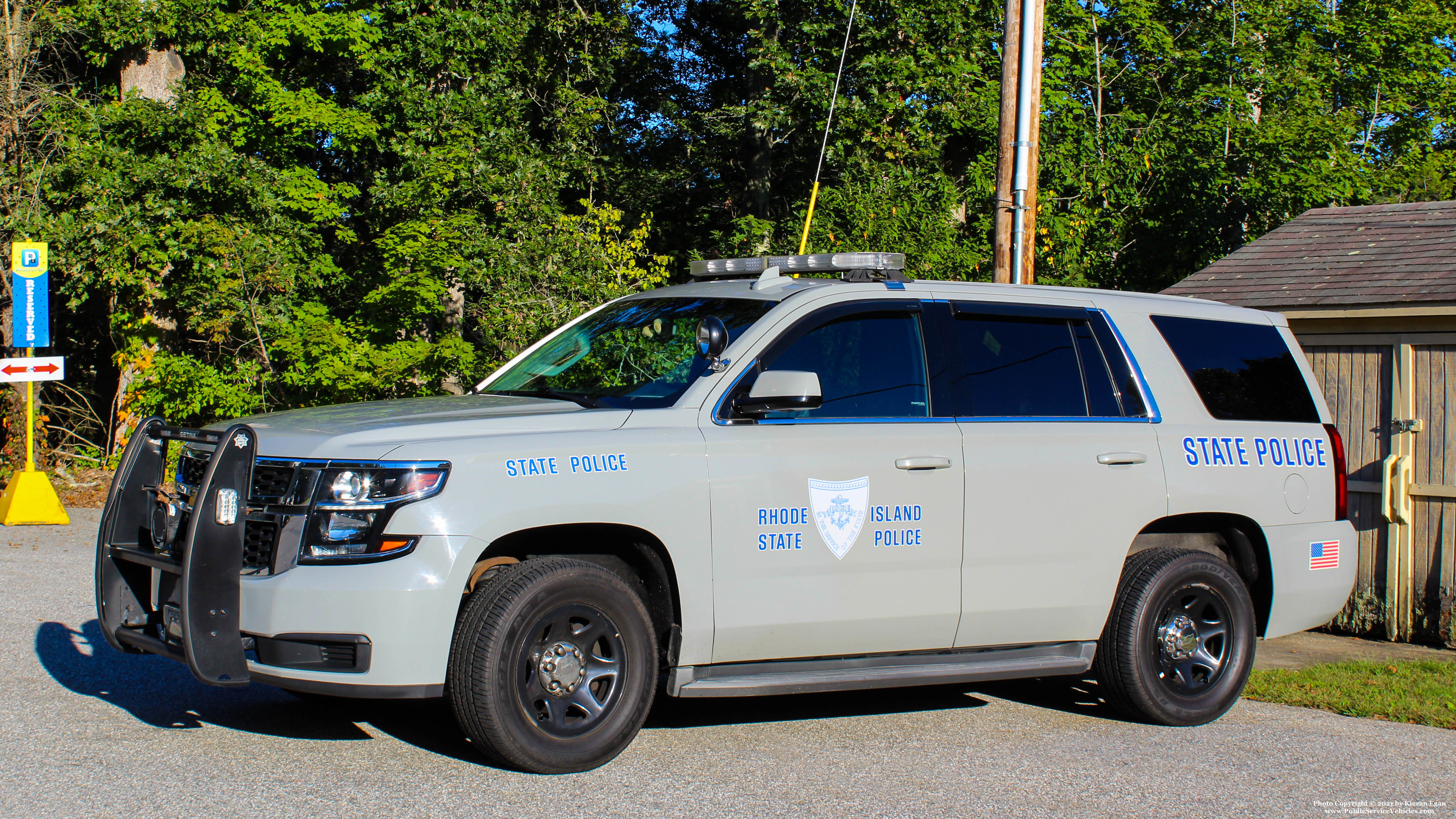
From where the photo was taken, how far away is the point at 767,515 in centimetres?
521

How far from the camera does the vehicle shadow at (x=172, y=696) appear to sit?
5670 mm

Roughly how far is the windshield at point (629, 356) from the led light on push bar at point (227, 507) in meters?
1.46

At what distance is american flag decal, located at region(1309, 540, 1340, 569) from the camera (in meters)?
6.61

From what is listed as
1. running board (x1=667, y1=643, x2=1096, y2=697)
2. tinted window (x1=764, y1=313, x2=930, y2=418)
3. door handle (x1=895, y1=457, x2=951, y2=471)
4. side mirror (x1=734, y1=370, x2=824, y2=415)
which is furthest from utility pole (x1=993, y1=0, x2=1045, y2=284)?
side mirror (x1=734, y1=370, x2=824, y2=415)

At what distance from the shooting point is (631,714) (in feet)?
16.5

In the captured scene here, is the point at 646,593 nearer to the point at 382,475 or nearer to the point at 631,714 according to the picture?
the point at 631,714

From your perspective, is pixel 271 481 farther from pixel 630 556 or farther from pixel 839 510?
pixel 839 510

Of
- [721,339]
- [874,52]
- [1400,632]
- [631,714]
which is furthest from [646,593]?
[874,52]

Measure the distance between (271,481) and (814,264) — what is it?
2.62 metres

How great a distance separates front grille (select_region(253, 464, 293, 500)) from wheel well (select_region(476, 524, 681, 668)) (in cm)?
79

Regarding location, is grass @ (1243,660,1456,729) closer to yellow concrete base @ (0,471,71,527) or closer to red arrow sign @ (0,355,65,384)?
yellow concrete base @ (0,471,71,527)

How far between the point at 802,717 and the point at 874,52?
15011 millimetres

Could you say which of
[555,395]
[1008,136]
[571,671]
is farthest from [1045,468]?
[1008,136]

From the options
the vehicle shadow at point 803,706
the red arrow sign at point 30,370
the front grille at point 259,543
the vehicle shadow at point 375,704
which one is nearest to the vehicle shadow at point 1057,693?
the vehicle shadow at point 375,704
